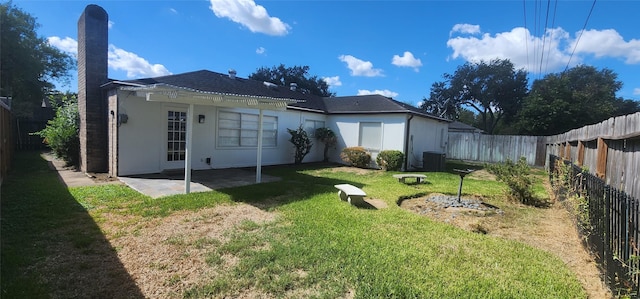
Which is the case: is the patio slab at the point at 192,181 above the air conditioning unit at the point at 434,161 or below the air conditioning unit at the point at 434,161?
below

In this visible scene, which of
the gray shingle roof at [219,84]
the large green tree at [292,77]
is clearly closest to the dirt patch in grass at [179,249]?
the gray shingle roof at [219,84]

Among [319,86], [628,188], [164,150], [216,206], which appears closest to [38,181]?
[164,150]

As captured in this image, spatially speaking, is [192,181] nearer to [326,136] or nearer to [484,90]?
A: [326,136]

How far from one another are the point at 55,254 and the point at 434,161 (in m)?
13.4

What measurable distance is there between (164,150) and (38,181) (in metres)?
3.13

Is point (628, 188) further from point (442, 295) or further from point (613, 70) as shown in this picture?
point (613, 70)

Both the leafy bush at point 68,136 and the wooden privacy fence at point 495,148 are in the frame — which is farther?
the wooden privacy fence at point 495,148

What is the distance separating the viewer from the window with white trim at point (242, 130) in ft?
36.9

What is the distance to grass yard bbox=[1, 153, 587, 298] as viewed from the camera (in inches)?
120

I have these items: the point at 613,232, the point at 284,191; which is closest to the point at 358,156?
the point at 284,191

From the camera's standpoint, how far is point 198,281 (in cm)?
317

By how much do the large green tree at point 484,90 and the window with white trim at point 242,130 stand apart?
1147 inches

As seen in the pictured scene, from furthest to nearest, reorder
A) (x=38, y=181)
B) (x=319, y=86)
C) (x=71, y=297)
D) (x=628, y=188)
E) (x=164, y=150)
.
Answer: (x=319, y=86) < (x=164, y=150) < (x=38, y=181) < (x=628, y=188) < (x=71, y=297)

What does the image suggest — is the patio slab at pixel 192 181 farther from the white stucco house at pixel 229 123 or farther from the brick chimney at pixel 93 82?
the brick chimney at pixel 93 82
